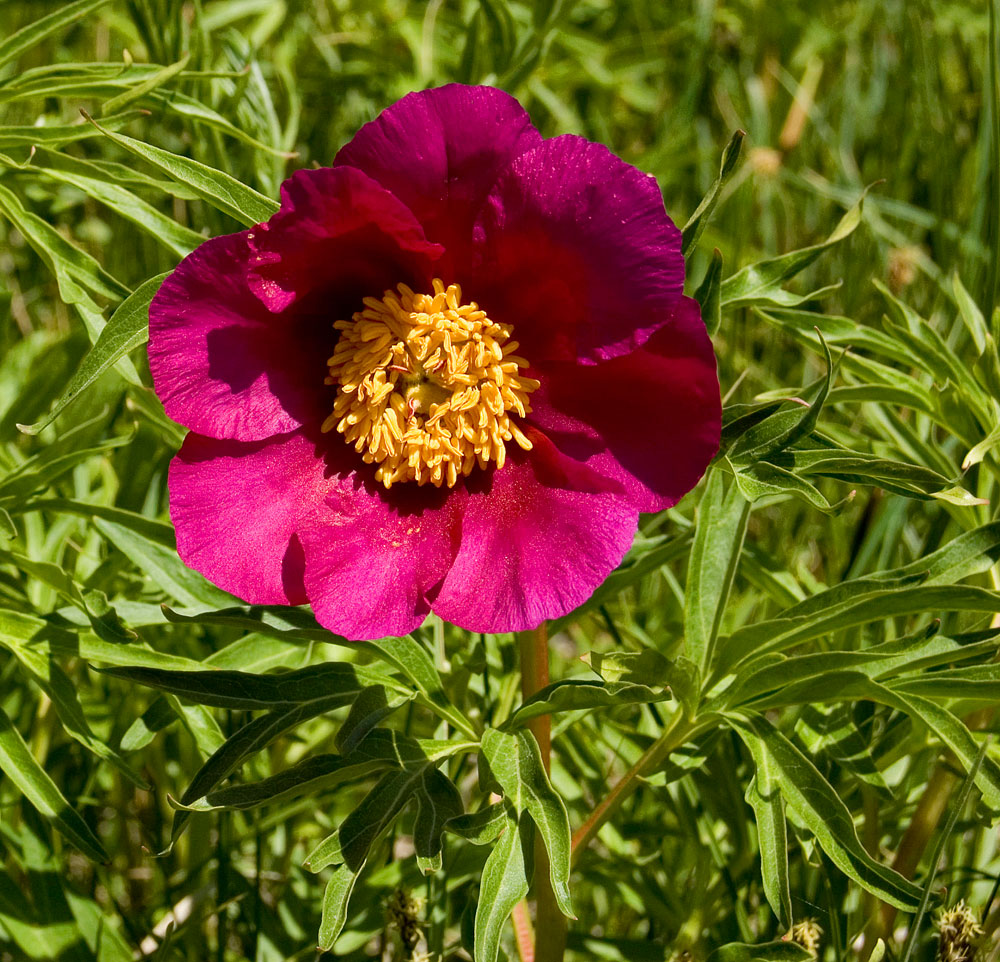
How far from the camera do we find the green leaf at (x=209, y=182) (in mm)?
958

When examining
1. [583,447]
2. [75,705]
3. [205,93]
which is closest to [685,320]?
[583,447]

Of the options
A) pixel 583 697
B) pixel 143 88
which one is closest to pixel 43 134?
pixel 143 88

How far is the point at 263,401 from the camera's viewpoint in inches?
41.1

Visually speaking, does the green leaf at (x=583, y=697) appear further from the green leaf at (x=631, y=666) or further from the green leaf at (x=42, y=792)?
the green leaf at (x=42, y=792)

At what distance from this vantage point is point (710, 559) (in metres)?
1.21

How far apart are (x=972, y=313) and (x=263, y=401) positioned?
835 millimetres

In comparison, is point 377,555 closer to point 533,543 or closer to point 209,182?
point 533,543

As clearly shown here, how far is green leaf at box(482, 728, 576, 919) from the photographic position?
96 centimetres

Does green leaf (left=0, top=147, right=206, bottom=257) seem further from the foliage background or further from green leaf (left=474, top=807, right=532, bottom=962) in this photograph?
green leaf (left=474, top=807, right=532, bottom=962)

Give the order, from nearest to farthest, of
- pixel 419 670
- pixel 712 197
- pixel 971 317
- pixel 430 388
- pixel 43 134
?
pixel 712 197, pixel 430 388, pixel 419 670, pixel 43 134, pixel 971 317

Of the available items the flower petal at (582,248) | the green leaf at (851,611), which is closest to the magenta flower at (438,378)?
the flower petal at (582,248)

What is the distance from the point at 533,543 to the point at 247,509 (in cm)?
25

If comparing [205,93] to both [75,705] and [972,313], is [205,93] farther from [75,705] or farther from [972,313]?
[972,313]

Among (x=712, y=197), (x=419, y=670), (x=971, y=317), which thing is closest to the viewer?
(x=712, y=197)
